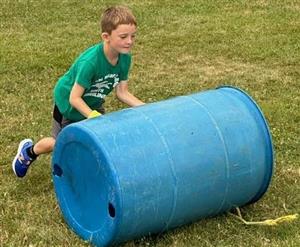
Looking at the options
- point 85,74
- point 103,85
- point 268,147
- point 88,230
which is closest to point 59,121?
point 103,85

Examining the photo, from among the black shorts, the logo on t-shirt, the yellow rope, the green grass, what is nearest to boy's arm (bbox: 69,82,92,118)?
the logo on t-shirt

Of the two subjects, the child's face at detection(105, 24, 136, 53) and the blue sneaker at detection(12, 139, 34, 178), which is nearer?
the child's face at detection(105, 24, 136, 53)

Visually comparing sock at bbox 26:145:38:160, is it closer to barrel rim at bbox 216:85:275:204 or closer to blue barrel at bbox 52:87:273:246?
blue barrel at bbox 52:87:273:246

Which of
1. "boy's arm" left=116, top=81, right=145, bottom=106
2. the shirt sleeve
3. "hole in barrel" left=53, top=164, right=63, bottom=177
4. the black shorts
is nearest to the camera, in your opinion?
"hole in barrel" left=53, top=164, right=63, bottom=177

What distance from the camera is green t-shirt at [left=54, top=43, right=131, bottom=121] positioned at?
4.32 metres

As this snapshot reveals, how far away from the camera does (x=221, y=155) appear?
150 inches

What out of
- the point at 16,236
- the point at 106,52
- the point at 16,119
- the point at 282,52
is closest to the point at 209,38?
the point at 282,52

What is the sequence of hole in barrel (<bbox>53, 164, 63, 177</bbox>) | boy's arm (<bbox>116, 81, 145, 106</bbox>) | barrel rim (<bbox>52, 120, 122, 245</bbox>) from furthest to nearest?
boy's arm (<bbox>116, 81, 145, 106</bbox>) < hole in barrel (<bbox>53, 164, 63, 177</bbox>) < barrel rim (<bbox>52, 120, 122, 245</bbox>)

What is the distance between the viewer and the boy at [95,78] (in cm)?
421

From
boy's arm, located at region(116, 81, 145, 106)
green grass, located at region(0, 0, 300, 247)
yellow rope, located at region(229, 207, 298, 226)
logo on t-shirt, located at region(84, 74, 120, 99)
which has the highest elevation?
logo on t-shirt, located at region(84, 74, 120, 99)

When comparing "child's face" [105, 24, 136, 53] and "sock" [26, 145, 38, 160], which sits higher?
"child's face" [105, 24, 136, 53]

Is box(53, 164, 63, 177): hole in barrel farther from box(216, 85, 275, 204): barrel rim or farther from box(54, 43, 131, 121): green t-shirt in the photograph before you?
box(216, 85, 275, 204): barrel rim

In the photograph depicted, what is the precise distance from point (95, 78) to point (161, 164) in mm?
1005

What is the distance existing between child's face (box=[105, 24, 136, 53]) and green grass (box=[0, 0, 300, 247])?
1.17 metres
